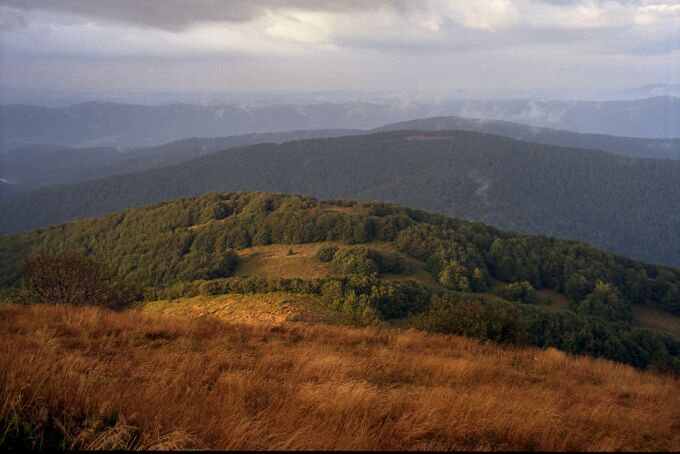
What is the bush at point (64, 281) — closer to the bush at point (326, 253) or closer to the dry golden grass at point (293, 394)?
the dry golden grass at point (293, 394)

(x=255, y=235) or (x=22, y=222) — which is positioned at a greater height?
(x=255, y=235)

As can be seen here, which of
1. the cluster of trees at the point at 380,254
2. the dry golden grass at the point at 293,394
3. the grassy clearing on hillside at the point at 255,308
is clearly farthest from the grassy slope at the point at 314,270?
the dry golden grass at the point at 293,394

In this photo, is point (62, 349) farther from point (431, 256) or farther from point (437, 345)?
point (431, 256)

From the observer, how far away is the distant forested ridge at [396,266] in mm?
20047

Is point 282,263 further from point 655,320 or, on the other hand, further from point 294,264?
point 655,320

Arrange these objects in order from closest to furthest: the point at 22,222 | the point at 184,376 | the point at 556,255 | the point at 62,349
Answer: the point at 184,376, the point at 62,349, the point at 556,255, the point at 22,222

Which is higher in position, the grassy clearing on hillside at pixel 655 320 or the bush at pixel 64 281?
the bush at pixel 64 281

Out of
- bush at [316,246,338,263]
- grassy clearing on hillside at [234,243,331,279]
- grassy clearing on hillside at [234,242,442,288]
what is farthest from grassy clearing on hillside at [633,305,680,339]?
grassy clearing on hillside at [234,243,331,279]

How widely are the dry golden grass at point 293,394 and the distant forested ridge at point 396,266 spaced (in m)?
5.24

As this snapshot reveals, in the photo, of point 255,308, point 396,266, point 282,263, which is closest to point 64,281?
point 255,308

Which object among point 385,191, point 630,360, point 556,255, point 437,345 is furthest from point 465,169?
point 437,345

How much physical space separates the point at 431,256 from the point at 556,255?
43.9ft

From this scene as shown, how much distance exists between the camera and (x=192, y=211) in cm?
5047

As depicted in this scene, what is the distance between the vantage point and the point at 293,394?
522 cm
